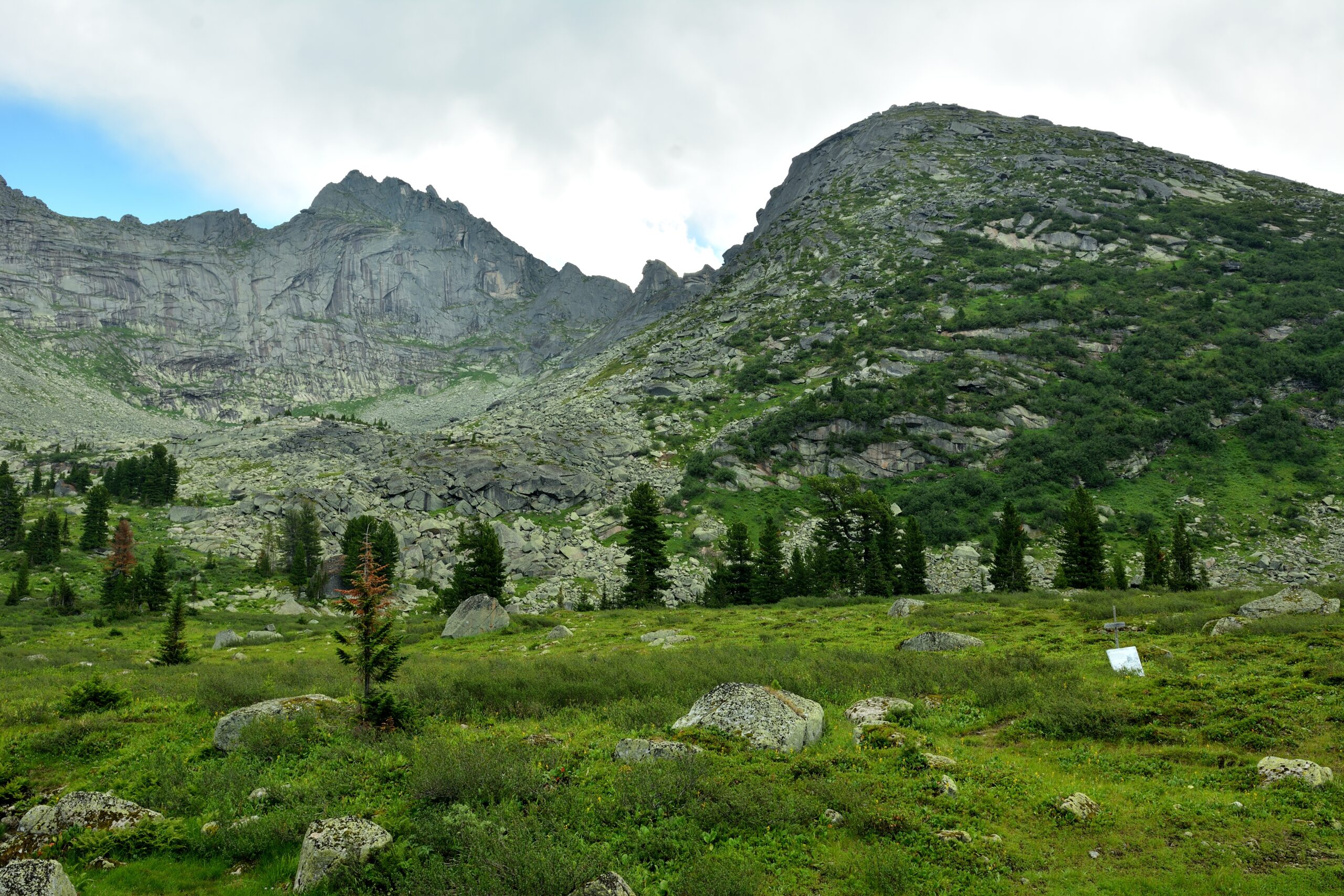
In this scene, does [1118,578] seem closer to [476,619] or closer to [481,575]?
[476,619]

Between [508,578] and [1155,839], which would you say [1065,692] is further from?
[508,578]

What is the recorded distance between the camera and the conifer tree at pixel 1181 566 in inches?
1671

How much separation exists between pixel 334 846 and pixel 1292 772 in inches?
611

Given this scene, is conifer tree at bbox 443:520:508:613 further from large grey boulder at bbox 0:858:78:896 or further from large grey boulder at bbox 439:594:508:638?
large grey boulder at bbox 0:858:78:896

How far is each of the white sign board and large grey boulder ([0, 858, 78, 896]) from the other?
2255 cm

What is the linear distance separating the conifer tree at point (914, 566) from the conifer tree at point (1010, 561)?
18.0 ft

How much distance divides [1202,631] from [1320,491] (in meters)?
58.5

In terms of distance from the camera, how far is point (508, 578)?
61531 mm

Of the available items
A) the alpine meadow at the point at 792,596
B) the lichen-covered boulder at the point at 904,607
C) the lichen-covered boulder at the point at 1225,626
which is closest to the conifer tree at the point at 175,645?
the alpine meadow at the point at 792,596

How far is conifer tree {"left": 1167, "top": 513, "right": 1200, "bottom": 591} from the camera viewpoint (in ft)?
139

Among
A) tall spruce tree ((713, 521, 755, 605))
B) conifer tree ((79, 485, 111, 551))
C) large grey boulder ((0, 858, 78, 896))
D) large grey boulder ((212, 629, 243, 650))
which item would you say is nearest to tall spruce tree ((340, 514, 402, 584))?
large grey boulder ((212, 629, 243, 650))

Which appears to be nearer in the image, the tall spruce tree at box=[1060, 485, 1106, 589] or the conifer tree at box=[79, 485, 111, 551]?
the tall spruce tree at box=[1060, 485, 1106, 589]

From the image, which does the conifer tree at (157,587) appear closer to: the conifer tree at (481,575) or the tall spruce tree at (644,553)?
the conifer tree at (481,575)

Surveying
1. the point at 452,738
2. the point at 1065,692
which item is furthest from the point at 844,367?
the point at 452,738
